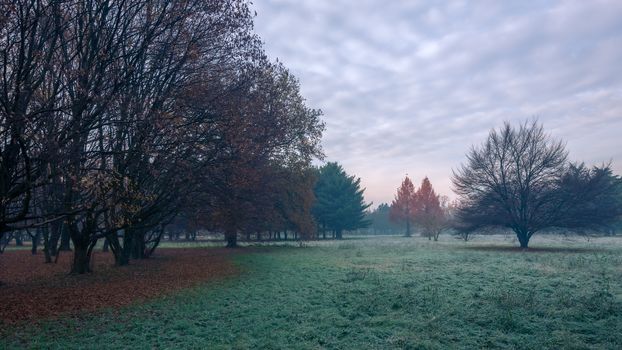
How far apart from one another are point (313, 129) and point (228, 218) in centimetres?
1002

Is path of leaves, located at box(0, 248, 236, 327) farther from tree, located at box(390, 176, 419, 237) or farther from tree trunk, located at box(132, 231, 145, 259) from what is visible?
tree, located at box(390, 176, 419, 237)

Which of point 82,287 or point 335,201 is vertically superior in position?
point 335,201

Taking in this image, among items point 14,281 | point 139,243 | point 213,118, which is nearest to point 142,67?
point 213,118

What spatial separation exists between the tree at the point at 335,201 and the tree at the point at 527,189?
33870 mm

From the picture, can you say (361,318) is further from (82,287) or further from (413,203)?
(413,203)

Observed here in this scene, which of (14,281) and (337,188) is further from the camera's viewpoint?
(337,188)

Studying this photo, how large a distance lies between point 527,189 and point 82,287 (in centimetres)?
3758

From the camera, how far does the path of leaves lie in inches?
494

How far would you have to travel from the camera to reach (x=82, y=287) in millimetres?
16766

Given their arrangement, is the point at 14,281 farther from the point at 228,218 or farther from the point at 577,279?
the point at 577,279

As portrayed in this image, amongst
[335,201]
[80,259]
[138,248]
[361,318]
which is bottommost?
[361,318]

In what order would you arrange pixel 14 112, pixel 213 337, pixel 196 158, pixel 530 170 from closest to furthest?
pixel 213 337 → pixel 14 112 → pixel 196 158 → pixel 530 170

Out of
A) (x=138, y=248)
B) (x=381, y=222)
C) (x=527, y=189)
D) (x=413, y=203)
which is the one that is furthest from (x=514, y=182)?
(x=381, y=222)

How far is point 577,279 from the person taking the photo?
1639 cm
